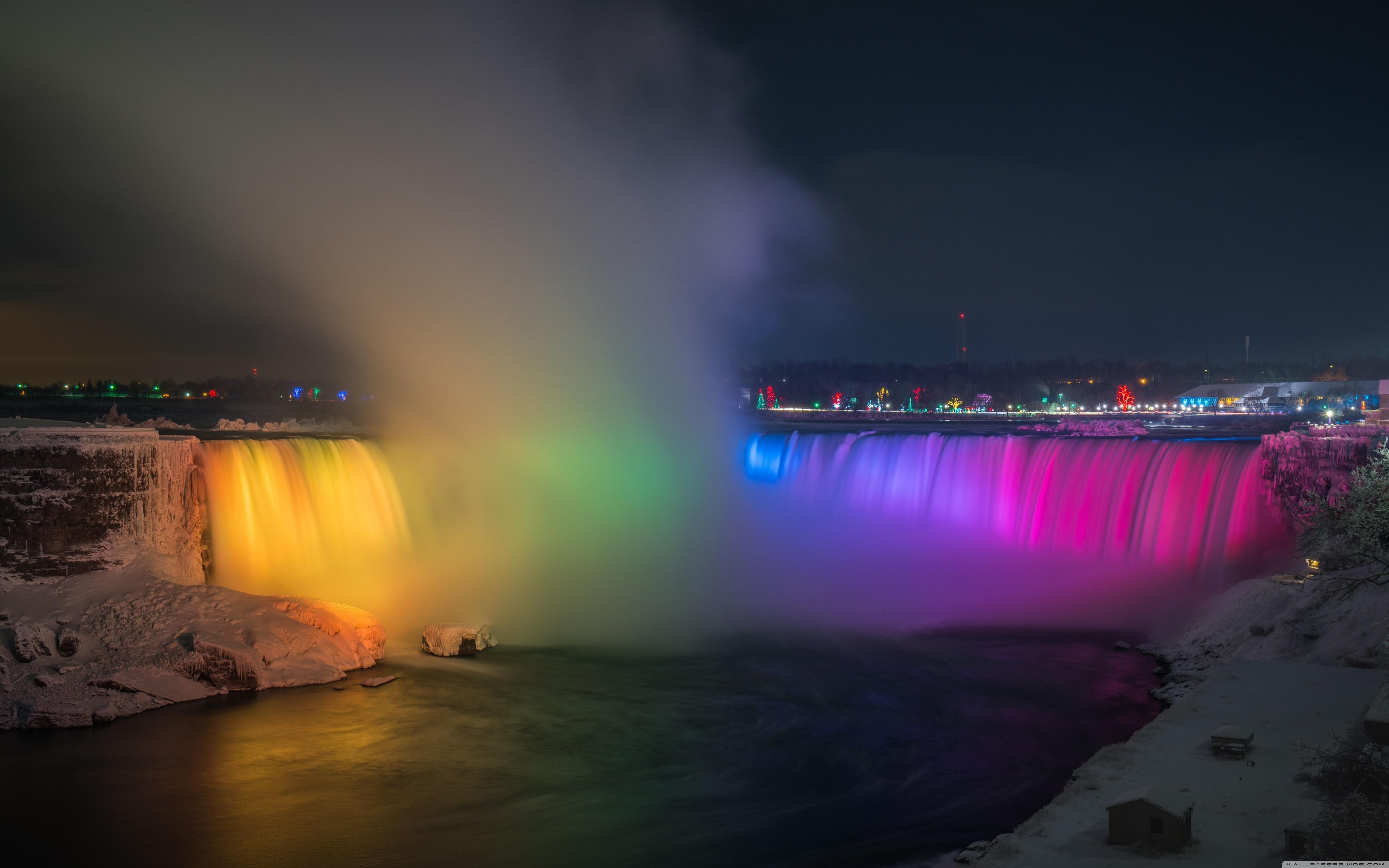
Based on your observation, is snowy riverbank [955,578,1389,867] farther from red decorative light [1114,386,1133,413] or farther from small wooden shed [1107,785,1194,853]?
red decorative light [1114,386,1133,413]

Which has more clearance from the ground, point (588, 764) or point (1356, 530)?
point (1356, 530)

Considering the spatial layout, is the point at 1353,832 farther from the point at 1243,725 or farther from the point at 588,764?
the point at 588,764

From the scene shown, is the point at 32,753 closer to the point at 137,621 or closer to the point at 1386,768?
the point at 137,621

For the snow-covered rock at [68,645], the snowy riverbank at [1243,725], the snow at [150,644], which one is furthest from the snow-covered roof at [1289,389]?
the snow-covered rock at [68,645]

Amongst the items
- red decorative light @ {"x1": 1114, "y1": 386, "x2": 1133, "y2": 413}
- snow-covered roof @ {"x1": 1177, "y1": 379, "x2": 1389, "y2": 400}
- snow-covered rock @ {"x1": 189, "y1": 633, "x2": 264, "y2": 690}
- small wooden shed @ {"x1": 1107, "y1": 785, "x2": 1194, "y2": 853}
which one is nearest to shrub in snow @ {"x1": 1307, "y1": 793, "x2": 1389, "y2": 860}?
small wooden shed @ {"x1": 1107, "y1": 785, "x2": 1194, "y2": 853}

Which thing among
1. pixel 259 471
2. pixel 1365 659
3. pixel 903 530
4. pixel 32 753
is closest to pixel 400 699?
pixel 32 753

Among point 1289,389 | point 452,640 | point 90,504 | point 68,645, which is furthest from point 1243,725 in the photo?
point 1289,389
